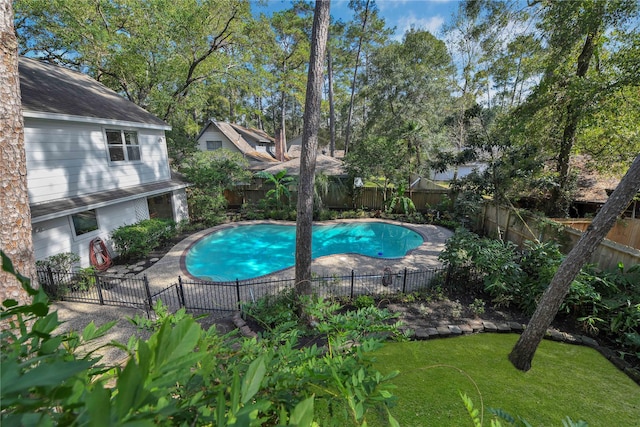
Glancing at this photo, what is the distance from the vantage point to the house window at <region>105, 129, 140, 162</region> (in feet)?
31.2

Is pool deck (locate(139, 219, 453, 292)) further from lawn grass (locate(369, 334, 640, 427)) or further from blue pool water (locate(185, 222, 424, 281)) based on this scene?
lawn grass (locate(369, 334, 640, 427))

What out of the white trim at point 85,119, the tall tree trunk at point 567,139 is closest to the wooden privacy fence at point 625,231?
the tall tree trunk at point 567,139

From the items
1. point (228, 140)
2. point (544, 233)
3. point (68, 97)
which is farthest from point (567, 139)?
point (228, 140)

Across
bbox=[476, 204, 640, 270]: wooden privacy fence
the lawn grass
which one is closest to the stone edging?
the lawn grass

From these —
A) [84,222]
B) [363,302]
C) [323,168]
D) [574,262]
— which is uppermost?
[323,168]

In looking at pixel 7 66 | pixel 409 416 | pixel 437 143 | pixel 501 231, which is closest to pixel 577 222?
pixel 501 231

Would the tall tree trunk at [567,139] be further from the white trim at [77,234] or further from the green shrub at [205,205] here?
the white trim at [77,234]

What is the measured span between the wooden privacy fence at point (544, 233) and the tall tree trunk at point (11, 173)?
11080mm

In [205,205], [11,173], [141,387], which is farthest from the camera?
[205,205]

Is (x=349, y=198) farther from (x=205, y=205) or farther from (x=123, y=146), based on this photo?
(x=123, y=146)

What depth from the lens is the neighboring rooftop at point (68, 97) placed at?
7.61 metres

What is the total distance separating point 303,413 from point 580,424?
120cm

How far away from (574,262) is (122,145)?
43.3 feet

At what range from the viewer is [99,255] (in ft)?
29.0
